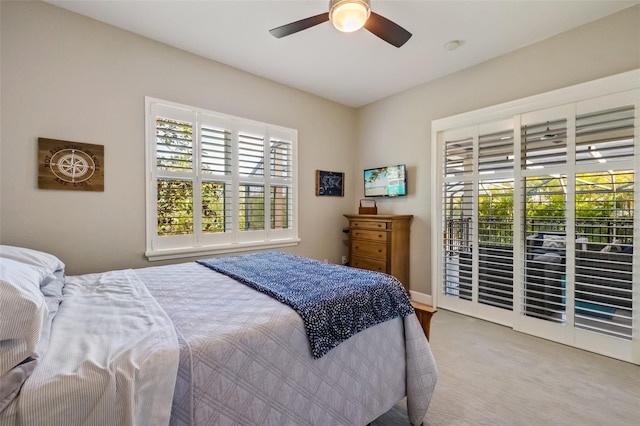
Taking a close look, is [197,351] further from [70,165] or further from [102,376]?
[70,165]

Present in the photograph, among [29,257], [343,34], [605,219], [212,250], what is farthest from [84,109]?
[605,219]

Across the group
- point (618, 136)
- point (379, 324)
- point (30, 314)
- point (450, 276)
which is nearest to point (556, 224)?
point (618, 136)

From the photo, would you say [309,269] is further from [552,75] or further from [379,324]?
[552,75]

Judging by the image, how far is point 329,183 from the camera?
13.7ft

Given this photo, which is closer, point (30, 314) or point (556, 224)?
point (30, 314)

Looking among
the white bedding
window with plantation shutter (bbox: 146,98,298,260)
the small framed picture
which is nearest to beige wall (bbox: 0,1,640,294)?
window with plantation shutter (bbox: 146,98,298,260)

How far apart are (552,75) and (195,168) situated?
3590 mm

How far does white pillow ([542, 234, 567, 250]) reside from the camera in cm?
255

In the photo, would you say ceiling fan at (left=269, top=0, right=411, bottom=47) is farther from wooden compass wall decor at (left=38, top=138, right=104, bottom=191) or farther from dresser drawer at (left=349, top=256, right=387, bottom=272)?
dresser drawer at (left=349, top=256, right=387, bottom=272)

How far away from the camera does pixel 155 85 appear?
2727 millimetres

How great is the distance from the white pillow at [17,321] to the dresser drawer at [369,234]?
3159mm

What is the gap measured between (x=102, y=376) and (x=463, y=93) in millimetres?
3826

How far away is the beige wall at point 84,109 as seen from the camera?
2119 mm

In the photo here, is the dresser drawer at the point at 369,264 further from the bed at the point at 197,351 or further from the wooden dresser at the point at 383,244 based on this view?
the bed at the point at 197,351
